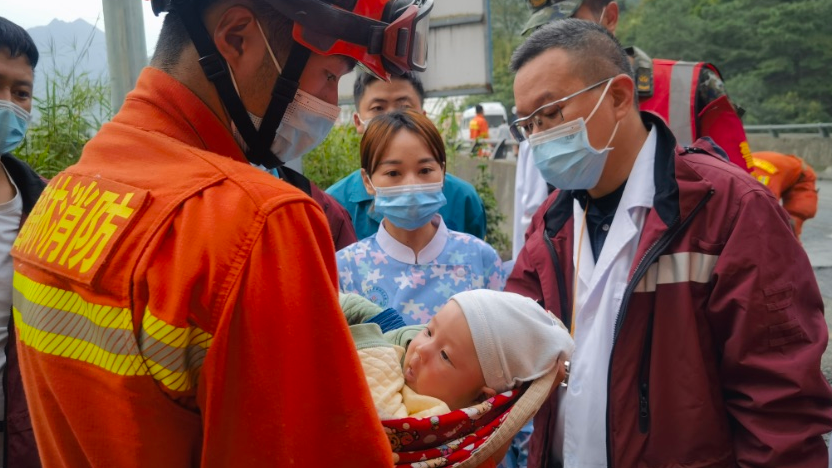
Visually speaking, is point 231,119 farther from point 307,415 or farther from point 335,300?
point 307,415

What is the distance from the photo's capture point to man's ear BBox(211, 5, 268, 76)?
1.47 m

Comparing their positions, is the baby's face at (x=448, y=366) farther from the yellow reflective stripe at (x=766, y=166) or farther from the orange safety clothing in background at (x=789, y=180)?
the yellow reflective stripe at (x=766, y=166)

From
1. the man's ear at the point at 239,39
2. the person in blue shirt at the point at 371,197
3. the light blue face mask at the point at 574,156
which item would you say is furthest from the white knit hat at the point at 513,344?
the person in blue shirt at the point at 371,197

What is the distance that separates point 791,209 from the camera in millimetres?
7520

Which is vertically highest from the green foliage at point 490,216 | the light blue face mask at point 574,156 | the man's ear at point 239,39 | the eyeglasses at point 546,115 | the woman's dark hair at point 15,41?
the woman's dark hair at point 15,41

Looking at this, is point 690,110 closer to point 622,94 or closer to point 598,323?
point 622,94

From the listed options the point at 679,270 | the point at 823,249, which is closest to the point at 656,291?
the point at 679,270

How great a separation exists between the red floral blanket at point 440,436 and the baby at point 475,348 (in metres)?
0.27

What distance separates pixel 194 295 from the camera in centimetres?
118

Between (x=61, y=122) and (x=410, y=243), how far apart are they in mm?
2516

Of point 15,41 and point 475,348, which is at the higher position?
point 15,41

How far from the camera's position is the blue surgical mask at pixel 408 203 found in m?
3.62

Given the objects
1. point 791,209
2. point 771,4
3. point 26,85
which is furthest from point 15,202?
point 771,4

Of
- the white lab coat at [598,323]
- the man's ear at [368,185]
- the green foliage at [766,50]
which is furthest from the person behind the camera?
the green foliage at [766,50]
